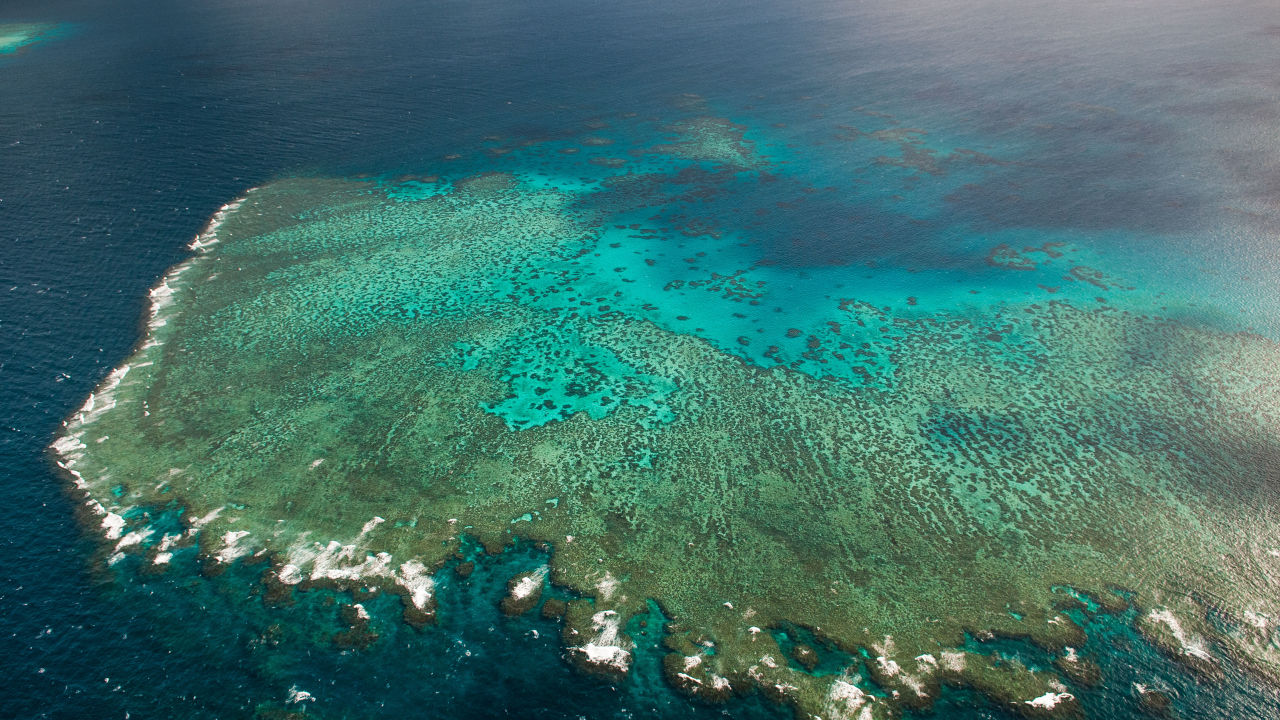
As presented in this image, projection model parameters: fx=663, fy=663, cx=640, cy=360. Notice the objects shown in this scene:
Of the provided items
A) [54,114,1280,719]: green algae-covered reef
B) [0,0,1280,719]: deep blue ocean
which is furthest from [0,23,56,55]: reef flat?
[54,114,1280,719]: green algae-covered reef

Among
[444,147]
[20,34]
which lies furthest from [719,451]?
[20,34]

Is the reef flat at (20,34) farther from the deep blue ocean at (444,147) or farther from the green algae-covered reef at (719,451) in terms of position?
the green algae-covered reef at (719,451)

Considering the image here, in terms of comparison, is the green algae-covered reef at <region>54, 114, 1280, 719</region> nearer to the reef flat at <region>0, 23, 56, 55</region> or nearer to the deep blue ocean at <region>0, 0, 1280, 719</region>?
the deep blue ocean at <region>0, 0, 1280, 719</region>

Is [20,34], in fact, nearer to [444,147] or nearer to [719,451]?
[444,147]

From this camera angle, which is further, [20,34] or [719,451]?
[20,34]

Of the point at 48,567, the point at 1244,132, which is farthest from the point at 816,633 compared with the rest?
the point at 1244,132

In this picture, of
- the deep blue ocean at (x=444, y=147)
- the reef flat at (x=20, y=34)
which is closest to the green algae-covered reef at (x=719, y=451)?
the deep blue ocean at (x=444, y=147)
